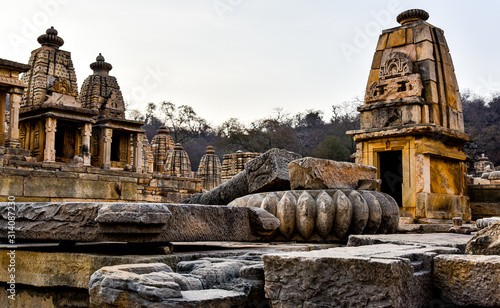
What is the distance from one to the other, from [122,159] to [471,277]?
27331 mm

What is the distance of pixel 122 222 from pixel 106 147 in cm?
2382

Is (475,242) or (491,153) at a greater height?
(491,153)

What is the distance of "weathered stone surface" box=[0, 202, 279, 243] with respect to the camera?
2367 mm

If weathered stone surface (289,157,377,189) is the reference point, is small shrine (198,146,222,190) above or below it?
above

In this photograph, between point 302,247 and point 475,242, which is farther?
point 302,247

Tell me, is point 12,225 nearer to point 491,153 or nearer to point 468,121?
point 491,153

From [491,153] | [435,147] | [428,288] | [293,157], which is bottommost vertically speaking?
[428,288]

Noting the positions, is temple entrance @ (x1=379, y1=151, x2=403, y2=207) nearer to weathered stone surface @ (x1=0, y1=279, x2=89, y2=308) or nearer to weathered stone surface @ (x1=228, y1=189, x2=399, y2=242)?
weathered stone surface @ (x1=228, y1=189, x2=399, y2=242)

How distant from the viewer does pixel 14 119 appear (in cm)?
1844

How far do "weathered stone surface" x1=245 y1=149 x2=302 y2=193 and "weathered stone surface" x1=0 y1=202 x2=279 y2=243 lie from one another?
5.62 ft

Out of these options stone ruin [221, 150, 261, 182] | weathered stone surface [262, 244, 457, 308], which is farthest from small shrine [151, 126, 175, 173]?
weathered stone surface [262, 244, 457, 308]

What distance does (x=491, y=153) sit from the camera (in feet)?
134

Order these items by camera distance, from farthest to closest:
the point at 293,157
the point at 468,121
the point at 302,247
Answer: the point at 468,121 < the point at 293,157 < the point at 302,247

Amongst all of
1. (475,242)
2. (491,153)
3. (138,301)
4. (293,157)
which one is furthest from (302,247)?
(491,153)
